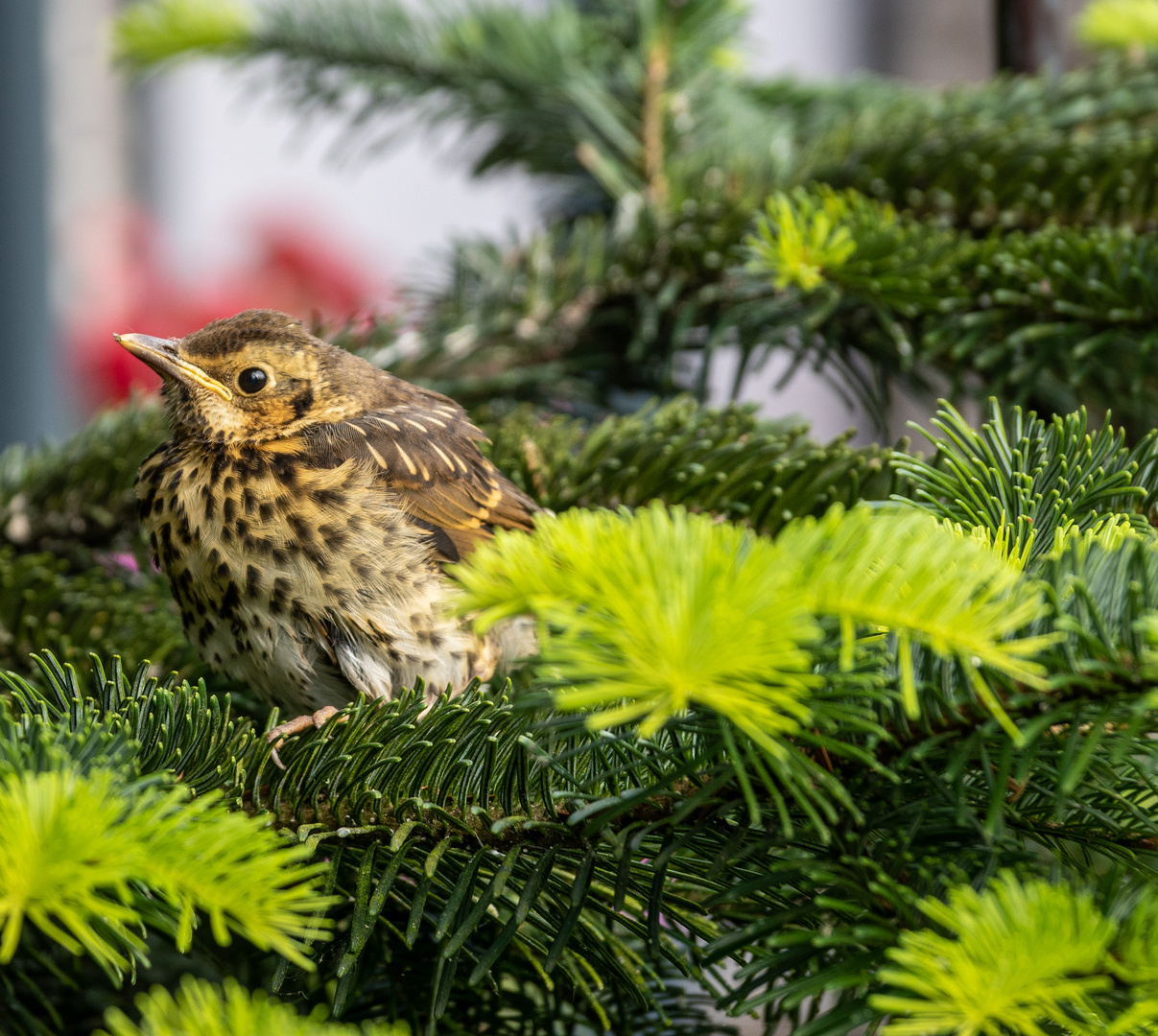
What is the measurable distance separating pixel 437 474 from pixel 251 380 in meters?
0.10

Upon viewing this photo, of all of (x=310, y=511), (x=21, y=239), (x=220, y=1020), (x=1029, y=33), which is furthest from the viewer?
(x=21, y=239)

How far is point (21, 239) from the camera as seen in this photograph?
1.32m

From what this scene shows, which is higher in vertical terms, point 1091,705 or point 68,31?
point 68,31

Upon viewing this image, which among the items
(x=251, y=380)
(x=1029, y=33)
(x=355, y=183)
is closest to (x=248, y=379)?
(x=251, y=380)

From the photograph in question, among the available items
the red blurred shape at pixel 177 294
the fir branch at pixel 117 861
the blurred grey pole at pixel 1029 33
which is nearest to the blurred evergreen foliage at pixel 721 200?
the blurred grey pole at pixel 1029 33

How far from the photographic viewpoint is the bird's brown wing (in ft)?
1.66

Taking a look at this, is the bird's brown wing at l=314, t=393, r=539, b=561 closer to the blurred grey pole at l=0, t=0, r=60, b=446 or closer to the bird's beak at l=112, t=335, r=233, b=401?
the bird's beak at l=112, t=335, r=233, b=401

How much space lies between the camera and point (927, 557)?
20 cm

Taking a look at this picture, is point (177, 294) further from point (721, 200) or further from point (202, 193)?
point (721, 200)

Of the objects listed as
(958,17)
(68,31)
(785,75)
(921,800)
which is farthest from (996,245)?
(68,31)

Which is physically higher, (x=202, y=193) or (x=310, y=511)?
(x=202, y=193)

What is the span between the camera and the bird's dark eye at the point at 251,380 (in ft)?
1.70

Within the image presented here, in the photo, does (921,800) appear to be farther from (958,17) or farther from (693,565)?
(958,17)

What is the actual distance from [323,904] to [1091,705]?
0.15 metres
